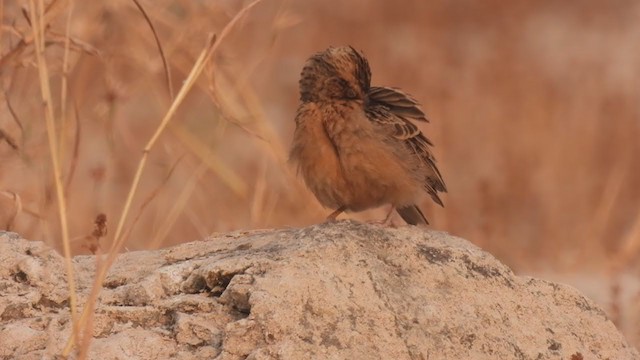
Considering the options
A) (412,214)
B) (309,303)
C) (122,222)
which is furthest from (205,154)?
(122,222)

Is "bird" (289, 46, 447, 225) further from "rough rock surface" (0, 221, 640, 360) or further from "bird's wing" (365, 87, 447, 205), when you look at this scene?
"rough rock surface" (0, 221, 640, 360)

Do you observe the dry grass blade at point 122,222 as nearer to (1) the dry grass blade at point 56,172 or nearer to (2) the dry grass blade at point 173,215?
(1) the dry grass blade at point 56,172

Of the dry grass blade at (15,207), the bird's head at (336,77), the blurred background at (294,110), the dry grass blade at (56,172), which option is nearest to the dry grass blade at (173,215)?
the blurred background at (294,110)

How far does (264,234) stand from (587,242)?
4280mm

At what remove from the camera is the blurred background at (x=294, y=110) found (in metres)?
6.12

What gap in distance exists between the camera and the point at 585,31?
16062 mm

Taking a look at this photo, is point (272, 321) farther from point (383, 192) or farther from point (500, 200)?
point (500, 200)

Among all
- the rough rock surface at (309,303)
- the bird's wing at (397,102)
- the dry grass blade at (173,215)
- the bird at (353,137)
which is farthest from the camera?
the dry grass blade at (173,215)

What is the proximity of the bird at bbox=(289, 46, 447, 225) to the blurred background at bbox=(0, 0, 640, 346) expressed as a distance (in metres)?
0.25

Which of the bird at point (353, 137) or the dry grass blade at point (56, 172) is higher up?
the bird at point (353, 137)

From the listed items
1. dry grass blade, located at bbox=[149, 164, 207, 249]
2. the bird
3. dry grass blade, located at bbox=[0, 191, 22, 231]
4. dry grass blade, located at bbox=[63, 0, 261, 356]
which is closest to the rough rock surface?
dry grass blade, located at bbox=[63, 0, 261, 356]

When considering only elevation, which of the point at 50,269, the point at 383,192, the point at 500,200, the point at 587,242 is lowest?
the point at 50,269

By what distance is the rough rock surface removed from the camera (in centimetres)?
360

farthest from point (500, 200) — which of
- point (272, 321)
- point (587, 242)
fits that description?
point (272, 321)
